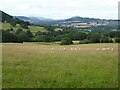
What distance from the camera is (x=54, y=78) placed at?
13.1m

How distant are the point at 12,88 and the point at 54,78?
2614mm

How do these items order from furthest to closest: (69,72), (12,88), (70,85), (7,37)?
(7,37) → (69,72) → (70,85) → (12,88)

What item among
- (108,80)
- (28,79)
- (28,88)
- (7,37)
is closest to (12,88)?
(28,88)

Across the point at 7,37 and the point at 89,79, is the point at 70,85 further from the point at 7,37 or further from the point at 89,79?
the point at 7,37

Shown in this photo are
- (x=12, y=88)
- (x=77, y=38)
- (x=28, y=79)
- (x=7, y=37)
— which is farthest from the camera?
(x=77, y=38)

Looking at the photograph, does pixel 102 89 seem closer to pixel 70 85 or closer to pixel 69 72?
pixel 70 85

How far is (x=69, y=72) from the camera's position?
15.0 metres

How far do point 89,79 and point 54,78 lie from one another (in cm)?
151

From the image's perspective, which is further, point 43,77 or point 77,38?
point 77,38

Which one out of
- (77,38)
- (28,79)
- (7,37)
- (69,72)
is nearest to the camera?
(28,79)

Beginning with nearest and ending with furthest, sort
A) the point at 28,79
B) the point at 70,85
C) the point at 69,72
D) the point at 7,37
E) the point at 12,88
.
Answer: the point at 12,88 < the point at 70,85 < the point at 28,79 < the point at 69,72 < the point at 7,37

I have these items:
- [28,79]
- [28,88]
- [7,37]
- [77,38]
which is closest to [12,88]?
[28,88]

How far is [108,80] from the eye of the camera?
12.9 meters

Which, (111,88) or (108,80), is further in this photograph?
(108,80)
